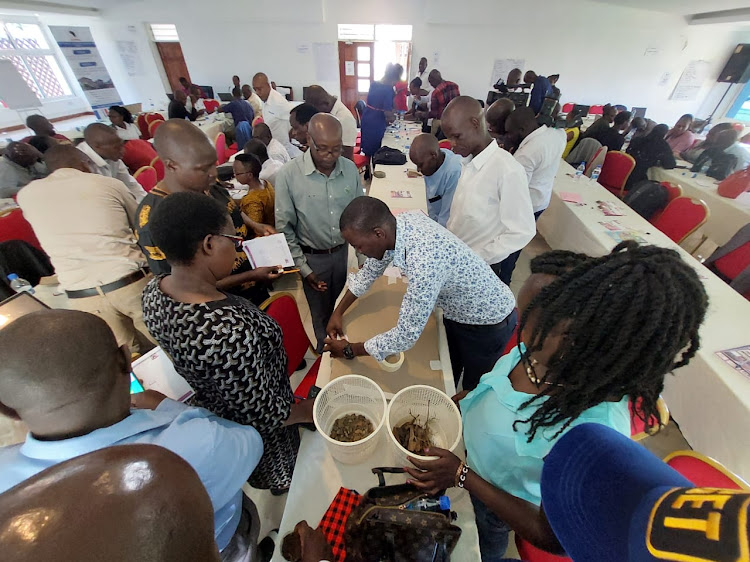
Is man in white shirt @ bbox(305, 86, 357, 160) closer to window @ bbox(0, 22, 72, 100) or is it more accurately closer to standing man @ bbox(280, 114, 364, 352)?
standing man @ bbox(280, 114, 364, 352)

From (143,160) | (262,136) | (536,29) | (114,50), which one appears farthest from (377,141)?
(114,50)

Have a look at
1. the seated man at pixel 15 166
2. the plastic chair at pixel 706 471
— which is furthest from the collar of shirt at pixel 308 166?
the seated man at pixel 15 166

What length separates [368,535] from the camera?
818 millimetres

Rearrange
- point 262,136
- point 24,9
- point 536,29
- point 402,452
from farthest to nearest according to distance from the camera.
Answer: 1. point 536,29
2. point 24,9
3. point 262,136
4. point 402,452

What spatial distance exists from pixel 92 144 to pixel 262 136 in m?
2.03

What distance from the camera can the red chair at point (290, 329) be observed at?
1.61 metres

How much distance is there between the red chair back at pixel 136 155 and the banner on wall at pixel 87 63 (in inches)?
288

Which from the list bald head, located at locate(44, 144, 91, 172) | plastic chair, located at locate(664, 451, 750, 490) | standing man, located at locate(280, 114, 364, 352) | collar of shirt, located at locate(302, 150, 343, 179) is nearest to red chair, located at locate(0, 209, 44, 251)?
bald head, located at locate(44, 144, 91, 172)

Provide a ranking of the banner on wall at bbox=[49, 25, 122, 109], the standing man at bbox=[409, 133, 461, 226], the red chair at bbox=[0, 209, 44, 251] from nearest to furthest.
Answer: the red chair at bbox=[0, 209, 44, 251] → the standing man at bbox=[409, 133, 461, 226] → the banner on wall at bbox=[49, 25, 122, 109]

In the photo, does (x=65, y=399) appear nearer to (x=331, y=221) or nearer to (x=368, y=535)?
(x=368, y=535)

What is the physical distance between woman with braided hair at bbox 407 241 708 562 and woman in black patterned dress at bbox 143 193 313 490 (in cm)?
60

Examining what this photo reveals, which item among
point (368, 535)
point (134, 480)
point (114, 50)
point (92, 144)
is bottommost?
point (368, 535)

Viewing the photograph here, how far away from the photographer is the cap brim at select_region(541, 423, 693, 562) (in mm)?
436

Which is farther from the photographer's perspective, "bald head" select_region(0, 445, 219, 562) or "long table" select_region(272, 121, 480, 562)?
"long table" select_region(272, 121, 480, 562)
